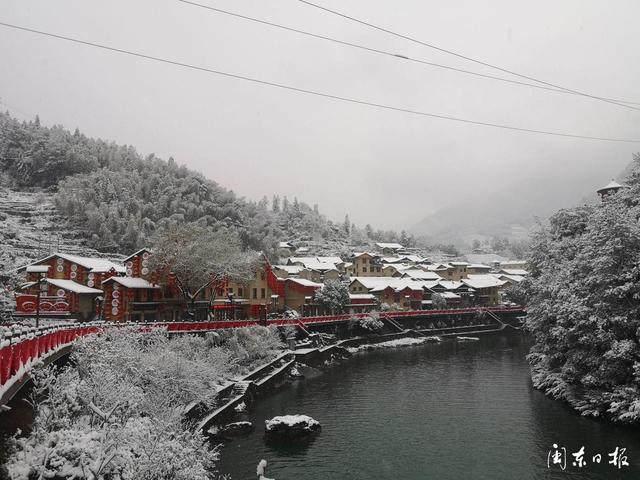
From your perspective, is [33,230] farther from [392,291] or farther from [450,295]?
[450,295]

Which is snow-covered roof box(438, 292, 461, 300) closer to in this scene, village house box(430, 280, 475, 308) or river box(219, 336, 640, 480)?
village house box(430, 280, 475, 308)

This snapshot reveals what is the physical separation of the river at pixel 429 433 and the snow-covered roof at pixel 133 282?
65.0 ft

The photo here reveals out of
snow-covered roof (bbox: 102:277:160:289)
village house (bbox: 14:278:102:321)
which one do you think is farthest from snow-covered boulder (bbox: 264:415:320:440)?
snow-covered roof (bbox: 102:277:160:289)

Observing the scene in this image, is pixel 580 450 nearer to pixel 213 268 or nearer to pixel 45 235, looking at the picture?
pixel 213 268

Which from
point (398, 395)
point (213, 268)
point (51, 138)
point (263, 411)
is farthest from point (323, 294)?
point (51, 138)

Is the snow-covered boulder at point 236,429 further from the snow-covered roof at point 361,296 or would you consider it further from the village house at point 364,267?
the village house at point 364,267

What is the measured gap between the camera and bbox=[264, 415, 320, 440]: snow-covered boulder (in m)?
25.8

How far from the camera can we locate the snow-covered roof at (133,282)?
45816 mm

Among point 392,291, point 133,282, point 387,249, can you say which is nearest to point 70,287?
point 133,282

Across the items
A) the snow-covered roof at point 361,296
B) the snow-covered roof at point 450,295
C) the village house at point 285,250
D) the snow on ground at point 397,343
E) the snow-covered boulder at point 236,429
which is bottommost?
the snow on ground at point 397,343

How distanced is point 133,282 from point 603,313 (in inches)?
1654

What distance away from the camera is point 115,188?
361 ft

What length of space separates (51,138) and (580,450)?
463 ft

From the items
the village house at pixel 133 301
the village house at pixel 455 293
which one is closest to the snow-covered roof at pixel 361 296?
the village house at pixel 455 293
